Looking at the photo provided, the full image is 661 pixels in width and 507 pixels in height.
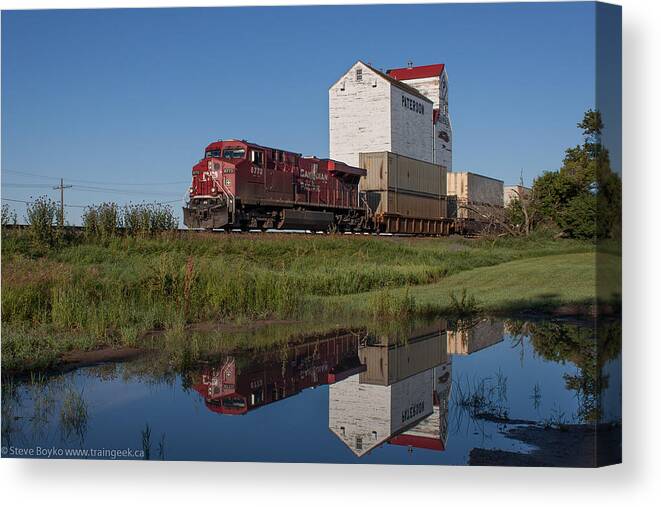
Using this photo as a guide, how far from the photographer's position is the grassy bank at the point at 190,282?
36.2 feet

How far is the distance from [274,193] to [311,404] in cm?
1491

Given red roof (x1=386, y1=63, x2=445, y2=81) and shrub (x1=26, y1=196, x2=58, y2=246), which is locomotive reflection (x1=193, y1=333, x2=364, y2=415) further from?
red roof (x1=386, y1=63, x2=445, y2=81)

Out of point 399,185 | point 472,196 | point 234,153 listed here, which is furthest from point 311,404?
point 472,196

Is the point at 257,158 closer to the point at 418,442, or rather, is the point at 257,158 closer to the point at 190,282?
the point at 190,282

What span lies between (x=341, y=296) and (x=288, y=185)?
903 centimetres

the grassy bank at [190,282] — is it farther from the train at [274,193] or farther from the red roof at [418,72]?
the red roof at [418,72]

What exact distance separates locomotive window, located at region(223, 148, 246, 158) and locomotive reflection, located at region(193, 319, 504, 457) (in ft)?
36.9

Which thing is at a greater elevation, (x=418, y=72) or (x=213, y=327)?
(x=418, y=72)

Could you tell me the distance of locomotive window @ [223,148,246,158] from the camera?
848 inches

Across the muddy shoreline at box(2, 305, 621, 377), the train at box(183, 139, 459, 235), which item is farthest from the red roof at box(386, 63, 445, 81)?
the muddy shoreline at box(2, 305, 621, 377)

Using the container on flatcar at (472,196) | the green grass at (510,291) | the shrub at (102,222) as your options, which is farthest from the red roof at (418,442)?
the container on flatcar at (472,196)

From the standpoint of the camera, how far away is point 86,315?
37.0ft

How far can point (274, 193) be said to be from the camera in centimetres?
2258

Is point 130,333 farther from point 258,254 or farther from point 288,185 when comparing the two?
point 288,185
